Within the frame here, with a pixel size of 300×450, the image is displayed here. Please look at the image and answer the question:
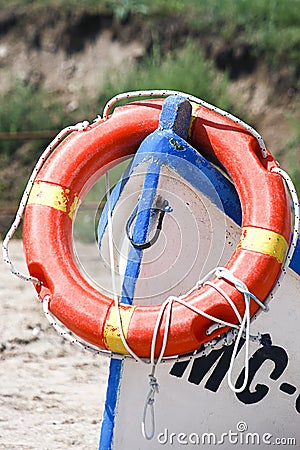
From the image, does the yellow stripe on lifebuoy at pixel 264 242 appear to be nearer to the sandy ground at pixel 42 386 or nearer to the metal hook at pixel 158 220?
the metal hook at pixel 158 220

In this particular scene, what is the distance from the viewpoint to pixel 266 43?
9.90 meters

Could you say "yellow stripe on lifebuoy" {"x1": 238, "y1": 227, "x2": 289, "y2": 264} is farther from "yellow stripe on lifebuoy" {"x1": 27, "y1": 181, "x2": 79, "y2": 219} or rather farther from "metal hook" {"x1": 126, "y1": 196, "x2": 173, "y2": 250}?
"yellow stripe on lifebuoy" {"x1": 27, "y1": 181, "x2": 79, "y2": 219}

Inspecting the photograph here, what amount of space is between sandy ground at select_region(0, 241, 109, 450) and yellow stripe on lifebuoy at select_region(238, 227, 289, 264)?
1.14m

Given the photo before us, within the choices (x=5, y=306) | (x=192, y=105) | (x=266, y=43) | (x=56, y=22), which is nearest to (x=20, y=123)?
(x=56, y=22)

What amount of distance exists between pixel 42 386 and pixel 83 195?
1.48 m

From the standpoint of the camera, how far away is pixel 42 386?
408 cm

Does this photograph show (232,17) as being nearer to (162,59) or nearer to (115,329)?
(162,59)

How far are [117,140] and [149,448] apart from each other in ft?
3.12

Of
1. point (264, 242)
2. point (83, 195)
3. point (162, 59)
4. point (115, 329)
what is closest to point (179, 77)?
point (162, 59)

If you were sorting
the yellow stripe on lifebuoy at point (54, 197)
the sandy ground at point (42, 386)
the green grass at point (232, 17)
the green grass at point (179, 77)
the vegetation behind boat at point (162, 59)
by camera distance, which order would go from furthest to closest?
the green grass at point (232, 17), the vegetation behind boat at point (162, 59), the green grass at point (179, 77), the sandy ground at point (42, 386), the yellow stripe on lifebuoy at point (54, 197)

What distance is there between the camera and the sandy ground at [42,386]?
3.46 metres

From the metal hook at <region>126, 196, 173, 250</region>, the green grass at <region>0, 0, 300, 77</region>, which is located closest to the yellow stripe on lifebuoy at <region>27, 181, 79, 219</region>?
the metal hook at <region>126, 196, 173, 250</region>

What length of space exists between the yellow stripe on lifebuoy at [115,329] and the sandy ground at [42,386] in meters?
0.88

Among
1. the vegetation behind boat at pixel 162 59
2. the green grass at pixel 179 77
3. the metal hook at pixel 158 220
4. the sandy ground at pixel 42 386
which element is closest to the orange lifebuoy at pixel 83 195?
the metal hook at pixel 158 220
